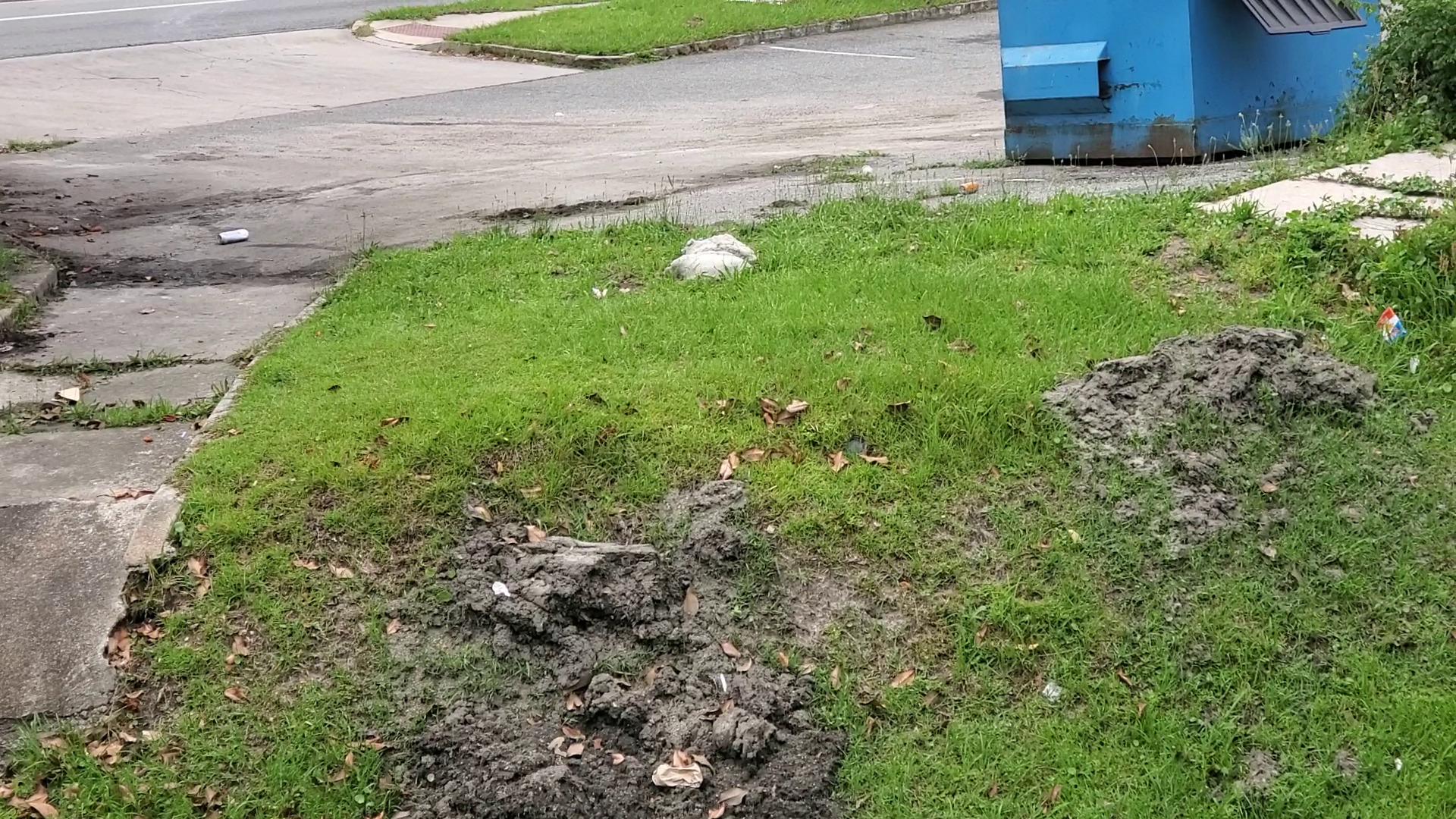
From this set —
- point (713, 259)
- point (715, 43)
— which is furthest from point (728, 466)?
point (715, 43)

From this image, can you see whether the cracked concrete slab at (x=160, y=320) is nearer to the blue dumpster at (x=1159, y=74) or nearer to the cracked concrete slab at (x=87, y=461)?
the cracked concrete slab at (x=87, y=461)

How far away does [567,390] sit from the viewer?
454 centimetres

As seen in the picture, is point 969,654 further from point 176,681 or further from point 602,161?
point 602,161

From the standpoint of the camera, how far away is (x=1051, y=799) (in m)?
3.33

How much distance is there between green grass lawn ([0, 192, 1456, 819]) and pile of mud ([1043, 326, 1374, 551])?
76mm

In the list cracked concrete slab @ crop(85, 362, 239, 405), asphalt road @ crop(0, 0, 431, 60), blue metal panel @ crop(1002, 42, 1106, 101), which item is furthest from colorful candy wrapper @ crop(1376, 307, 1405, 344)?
asphalt road @ crop(0, 0, 431, 60)

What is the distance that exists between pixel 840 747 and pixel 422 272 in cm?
375

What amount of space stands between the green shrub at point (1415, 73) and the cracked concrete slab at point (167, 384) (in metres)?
5.90

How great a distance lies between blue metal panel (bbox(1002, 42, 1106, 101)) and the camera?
7.46 meters

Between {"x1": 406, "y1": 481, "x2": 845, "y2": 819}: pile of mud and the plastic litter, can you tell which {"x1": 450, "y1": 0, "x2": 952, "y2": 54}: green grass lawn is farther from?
{"x1": 406, "y1": 481, "x2": 845, "y2": 819}: pile of mud

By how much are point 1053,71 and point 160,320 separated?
5005 millimetres

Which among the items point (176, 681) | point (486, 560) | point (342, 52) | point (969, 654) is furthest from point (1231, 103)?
point (342, 52)

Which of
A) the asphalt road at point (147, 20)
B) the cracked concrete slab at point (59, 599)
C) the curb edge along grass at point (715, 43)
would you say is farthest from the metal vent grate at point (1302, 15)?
the asphalt road at point (147, 20)

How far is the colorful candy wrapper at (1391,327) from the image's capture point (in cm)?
462
